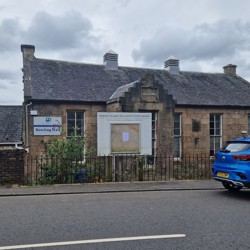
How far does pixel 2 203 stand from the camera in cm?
818

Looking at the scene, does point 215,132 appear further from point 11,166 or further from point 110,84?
point 11,166

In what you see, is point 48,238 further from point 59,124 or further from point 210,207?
point 59,124

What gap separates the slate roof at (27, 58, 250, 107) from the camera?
17625mm

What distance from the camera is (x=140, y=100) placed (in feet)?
52.7

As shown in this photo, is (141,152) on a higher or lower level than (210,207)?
higher

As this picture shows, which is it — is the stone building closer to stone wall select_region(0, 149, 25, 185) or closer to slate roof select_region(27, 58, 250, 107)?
slate roof select_region(27, 58, 250, 107)

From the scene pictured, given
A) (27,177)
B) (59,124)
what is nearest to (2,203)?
(27,177)

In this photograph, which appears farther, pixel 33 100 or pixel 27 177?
pixel 33 100

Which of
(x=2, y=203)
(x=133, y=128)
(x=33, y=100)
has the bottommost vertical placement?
(x=2, y=203)

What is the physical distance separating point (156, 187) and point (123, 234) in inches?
207

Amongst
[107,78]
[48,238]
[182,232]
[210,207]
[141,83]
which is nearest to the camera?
[48,238]

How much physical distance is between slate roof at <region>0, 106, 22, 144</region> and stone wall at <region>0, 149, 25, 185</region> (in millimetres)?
14820

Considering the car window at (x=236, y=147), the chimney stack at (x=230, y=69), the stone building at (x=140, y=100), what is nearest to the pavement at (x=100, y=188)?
the car window at (x=236, y=147)

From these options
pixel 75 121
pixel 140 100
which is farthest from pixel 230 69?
pixel 75 121
